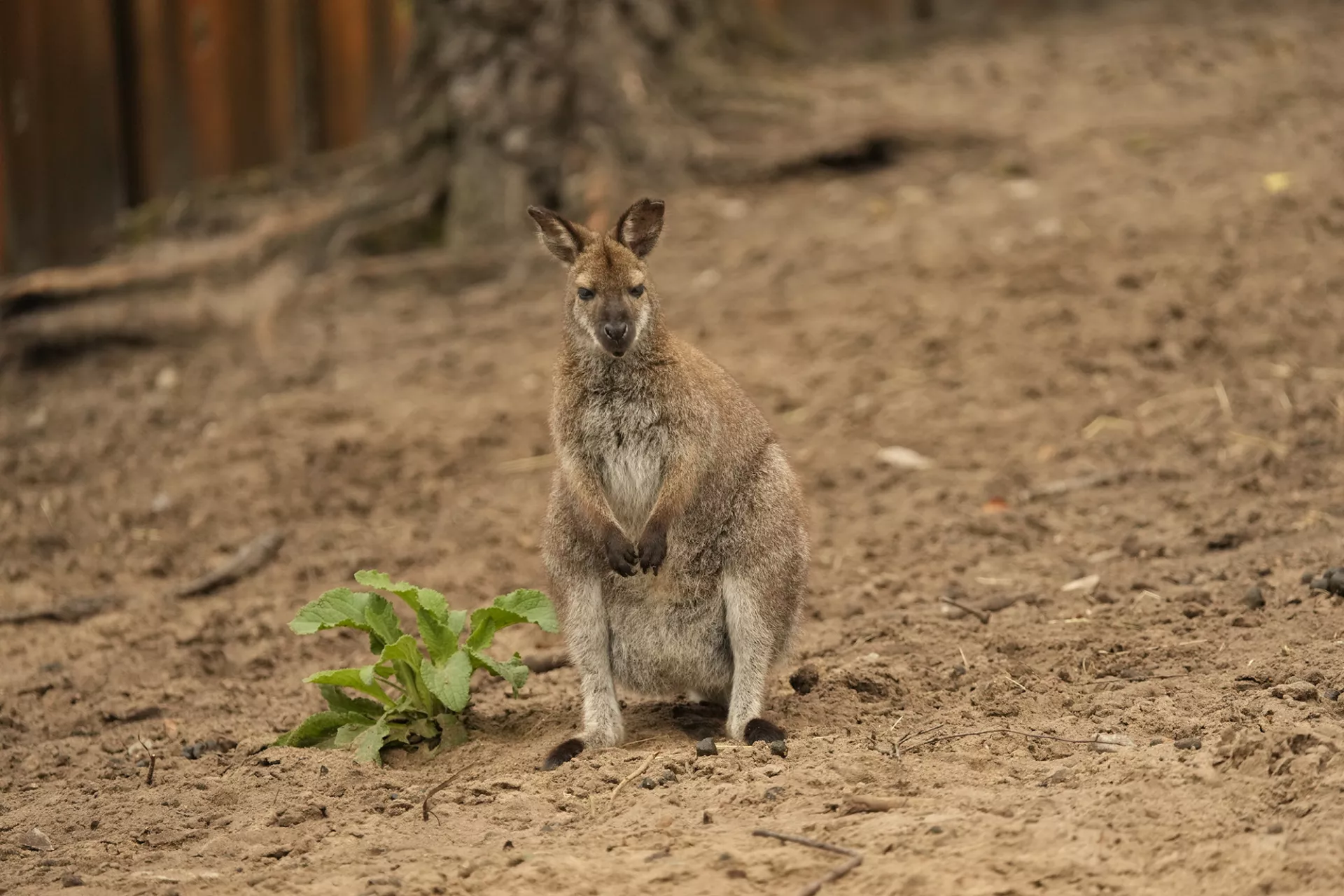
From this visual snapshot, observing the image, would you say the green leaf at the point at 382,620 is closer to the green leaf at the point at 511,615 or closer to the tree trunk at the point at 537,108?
the green leaf at the point at 511,615

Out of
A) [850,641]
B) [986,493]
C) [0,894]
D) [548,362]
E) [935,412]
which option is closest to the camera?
[0,894]

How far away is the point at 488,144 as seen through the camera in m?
8.91

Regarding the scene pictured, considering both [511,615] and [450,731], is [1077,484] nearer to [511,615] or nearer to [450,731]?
[511,615]

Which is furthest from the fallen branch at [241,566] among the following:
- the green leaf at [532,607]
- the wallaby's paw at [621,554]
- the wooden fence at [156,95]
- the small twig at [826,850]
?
the wooden fence at [156,95]

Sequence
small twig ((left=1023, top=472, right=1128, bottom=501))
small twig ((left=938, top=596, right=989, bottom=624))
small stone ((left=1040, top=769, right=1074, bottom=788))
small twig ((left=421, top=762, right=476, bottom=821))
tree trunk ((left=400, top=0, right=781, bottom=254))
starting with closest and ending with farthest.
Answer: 1. small stone ((left=1040, top=769, right=1074, bottom=788))
2. small twig ((left=421, top=762, right=476, bottom=821))
3. small twig ((left=938, top=596, right=989, bottom=624))
4. small twig ((left=1023, top=472, right=1128, bottom=501))
5. tree trunk ((left=400, top=0, right=781, bottom=254))

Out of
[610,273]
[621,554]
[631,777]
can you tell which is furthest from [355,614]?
[610,273]

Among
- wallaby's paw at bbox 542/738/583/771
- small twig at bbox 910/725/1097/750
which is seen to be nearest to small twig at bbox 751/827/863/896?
small twig at bbox 910/725/1097/750

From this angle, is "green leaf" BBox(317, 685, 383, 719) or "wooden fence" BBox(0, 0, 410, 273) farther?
"wooden fence" BBox(0, 0, 410, 273)

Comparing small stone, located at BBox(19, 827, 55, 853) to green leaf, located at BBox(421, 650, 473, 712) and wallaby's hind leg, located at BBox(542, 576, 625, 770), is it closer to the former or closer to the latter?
green leaf, located at BBox(421, 650, 473, 712)

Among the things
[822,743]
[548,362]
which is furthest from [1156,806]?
[548,362]

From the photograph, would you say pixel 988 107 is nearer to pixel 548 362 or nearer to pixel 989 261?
pixel 989 261

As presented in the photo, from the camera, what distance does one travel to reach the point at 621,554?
4551mm

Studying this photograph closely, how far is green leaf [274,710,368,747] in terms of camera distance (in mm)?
4660

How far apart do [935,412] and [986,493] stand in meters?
0.78
